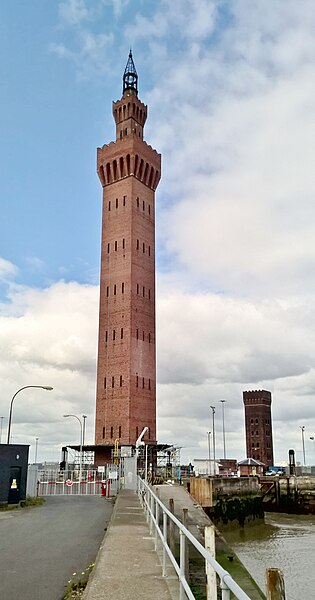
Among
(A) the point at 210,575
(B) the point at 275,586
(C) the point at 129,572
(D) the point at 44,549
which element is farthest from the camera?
(D) the point at 44,549

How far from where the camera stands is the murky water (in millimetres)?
20769

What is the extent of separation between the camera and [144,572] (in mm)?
9094

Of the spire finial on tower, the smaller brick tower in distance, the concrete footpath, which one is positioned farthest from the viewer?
the smaller brick tower in distance

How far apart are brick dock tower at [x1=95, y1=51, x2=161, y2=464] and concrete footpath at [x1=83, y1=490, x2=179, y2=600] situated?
43.0 meters

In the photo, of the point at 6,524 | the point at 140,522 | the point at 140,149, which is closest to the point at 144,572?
the point at 140,522

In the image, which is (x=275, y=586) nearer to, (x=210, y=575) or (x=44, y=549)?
(x=210, y=575)

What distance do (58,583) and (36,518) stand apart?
42.1 feet

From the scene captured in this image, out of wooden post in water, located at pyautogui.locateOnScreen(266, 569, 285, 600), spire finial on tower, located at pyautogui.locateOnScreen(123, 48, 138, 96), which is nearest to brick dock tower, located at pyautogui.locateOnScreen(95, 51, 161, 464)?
spire finial on tower, located at pyautogui.locateOnScreen(123, 48, 138, 96)

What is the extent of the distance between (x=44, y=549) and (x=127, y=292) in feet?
155

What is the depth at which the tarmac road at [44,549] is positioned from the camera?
9.44 meters

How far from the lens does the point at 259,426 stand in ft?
370

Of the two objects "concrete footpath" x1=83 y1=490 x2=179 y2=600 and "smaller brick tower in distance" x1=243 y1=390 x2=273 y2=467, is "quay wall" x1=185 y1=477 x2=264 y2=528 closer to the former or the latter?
"concrete footpath" x1=83 y1=490 x2=179 y2=600

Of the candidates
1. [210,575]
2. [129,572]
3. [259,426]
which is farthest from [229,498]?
[259,426]

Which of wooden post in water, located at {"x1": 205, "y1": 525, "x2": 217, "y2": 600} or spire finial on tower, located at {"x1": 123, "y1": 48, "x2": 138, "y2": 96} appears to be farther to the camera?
spire finial on tower, located at {"x1": 123, "y1": 48, "x2": 138, "y2": 96}
